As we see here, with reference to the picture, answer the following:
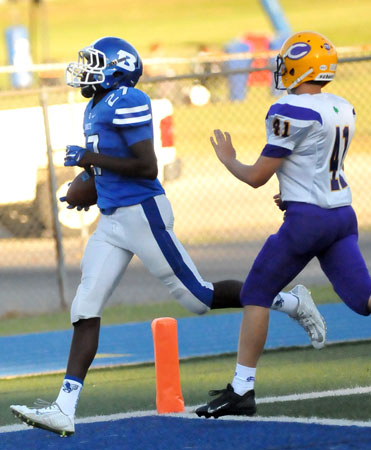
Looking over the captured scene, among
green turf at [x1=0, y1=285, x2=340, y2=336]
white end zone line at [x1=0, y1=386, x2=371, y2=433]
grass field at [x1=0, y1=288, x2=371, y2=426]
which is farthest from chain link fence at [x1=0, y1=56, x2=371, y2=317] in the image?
white end zone line at [x1=0, y1=386, x2=371, y2=433]

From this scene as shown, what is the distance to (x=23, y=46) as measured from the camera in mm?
36469

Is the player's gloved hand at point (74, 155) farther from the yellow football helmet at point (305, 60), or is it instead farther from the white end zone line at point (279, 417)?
the white end zone line at point (279, 417)

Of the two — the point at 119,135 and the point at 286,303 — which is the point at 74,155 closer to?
the point at 119,135

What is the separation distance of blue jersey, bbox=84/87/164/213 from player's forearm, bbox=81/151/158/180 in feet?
0.23

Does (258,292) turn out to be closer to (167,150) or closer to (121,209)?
(121,209)

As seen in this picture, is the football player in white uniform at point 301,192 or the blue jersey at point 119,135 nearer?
the football player in white uniform at point 301,192

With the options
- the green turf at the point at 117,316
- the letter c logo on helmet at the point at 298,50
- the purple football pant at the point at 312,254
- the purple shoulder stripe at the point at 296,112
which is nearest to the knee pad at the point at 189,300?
the purple football pant at the point at 312,254

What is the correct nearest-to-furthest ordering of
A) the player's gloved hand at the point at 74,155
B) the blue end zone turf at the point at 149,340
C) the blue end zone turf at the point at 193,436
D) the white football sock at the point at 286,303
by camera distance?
1. the blue end zone turf at the point at 193,436
2. the player's gloved hand at the point at 74,155
3. the white football sock at the point at 286,303
4. the blue end zone turf at the point at 149,340

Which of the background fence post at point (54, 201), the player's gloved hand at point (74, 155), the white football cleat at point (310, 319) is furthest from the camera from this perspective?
the background fence post at point (54, 201)

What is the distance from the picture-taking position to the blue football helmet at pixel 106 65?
567cm

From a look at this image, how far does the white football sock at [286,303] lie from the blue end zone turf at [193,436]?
710 millimetres

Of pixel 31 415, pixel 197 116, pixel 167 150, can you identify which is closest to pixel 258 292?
pixel 31 415

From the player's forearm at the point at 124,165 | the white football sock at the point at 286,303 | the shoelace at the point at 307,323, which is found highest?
the player's forearm at the point at 124,165

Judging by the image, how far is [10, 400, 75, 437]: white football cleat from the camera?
532cm
